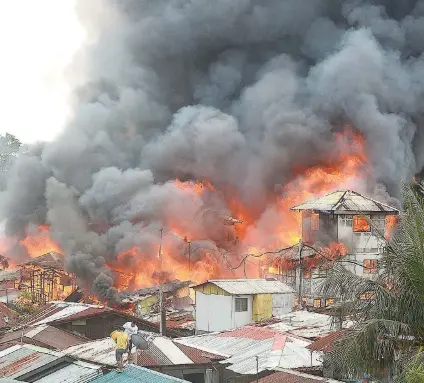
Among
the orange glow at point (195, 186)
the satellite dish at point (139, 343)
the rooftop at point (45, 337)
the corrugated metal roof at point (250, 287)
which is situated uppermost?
the orange glow at point (195, 186)

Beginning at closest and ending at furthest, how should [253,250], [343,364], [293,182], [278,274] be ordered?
[343,364], [278,274], [253,250], [293,182]

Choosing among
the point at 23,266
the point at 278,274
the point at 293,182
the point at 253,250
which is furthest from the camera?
the point at 293,182

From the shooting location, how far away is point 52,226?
49969mm

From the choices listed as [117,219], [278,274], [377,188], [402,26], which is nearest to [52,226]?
[117,219]

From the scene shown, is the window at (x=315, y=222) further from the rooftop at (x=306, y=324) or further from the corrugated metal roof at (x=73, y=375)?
the corrugated metal roof at (x=73, y=375)

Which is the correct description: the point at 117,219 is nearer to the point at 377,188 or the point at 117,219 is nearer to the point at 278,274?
the point at 278,274

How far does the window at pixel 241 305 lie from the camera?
28906mm

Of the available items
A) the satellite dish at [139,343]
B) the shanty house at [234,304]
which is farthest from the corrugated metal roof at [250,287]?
the satellite dish at [139,343]

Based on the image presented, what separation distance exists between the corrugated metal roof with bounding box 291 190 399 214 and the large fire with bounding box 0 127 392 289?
267 centimetres

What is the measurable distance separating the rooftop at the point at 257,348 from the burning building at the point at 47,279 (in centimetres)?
2093

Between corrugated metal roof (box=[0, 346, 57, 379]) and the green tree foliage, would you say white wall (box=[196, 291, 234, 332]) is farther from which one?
the green tree foliage

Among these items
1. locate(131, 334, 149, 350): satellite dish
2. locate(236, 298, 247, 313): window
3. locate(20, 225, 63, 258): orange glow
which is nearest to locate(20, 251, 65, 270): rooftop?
locate(20, 225, 63, 258): orange glow

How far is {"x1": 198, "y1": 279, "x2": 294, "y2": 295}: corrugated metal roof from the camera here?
29.0m

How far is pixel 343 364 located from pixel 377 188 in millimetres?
37103
